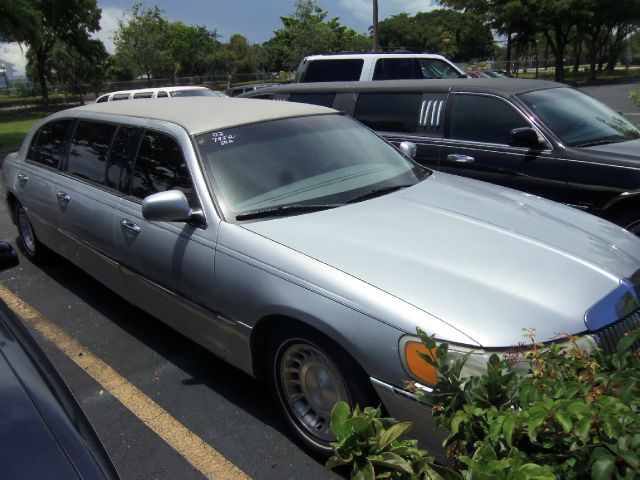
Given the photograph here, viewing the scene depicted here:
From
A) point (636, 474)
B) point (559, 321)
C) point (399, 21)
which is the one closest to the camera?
point (636, 474)

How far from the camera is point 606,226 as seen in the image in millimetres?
Result: 3250

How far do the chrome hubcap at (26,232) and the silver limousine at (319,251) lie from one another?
3.99ft

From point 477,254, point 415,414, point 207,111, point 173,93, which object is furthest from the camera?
point 173,93

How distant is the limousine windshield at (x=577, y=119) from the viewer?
16.8 ft

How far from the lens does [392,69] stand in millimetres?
10062

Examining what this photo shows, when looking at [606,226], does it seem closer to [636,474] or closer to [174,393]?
[636,474]

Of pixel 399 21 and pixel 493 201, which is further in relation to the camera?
pixel 399 21

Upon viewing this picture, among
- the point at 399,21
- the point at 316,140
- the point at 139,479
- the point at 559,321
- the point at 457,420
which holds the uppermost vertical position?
the point at 399,21

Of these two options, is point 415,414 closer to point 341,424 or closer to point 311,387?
point 311,387

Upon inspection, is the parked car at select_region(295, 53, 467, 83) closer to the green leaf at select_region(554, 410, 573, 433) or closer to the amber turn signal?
the amber turn signal

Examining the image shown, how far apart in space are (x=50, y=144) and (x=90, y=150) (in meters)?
0.93

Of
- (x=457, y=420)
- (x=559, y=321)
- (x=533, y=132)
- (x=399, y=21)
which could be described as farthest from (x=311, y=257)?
(x=399, y=21)

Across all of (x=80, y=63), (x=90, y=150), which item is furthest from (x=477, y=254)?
(x=80, y=63)

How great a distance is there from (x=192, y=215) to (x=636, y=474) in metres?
2.52
